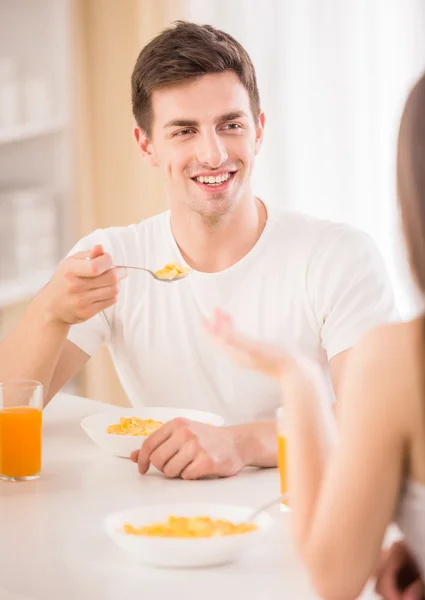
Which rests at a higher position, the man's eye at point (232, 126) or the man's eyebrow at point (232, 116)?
the man's eyebrow at point (232, 116)

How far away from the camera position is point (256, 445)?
157 cm

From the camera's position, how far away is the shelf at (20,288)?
10.5 feet

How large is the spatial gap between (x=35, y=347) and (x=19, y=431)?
1.14ft

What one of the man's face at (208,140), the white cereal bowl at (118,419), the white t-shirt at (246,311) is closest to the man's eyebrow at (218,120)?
the man's face at (208,140)

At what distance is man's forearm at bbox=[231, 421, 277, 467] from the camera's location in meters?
1.56

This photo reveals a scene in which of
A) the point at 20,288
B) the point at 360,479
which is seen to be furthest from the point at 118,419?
the point at 20,288

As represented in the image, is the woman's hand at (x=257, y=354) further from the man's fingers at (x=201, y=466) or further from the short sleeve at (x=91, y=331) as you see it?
the short sleeve at (x=91, y=331)

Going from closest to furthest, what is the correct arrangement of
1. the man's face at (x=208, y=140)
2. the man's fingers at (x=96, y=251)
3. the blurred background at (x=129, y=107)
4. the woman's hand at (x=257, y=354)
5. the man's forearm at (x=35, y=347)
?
the woman's hand at (x=257, y=354) < the man's fingers at (x=96, y=251) < the man's forearm at (x=35, y=347) < the man's face at (x=208, y=140) < the blurred background at (x=129, y=107)

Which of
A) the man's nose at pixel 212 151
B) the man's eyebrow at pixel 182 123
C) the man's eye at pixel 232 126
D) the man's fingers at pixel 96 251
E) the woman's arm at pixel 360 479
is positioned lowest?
the woman's arm at pixel 360 479

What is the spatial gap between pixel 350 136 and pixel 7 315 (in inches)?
55.0

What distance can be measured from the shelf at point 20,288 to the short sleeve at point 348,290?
1.53 m

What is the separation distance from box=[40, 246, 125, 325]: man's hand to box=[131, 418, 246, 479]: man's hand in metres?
0.35

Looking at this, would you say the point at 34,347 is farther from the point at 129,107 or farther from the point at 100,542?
the point at 129,107

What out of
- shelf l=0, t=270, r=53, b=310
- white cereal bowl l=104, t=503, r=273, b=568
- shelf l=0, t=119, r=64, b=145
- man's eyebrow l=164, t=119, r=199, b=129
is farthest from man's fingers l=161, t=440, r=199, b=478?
shelf l=0, t=119, r=64, b=145
